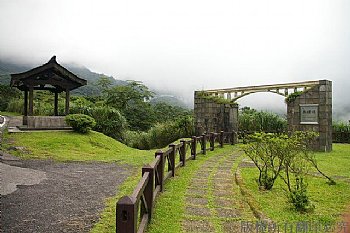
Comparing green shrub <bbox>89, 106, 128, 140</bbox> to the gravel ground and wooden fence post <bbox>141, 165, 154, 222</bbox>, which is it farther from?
wooden fence post <bbox>141, 165, 154, 222</bbox>

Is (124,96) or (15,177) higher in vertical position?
(124,96)

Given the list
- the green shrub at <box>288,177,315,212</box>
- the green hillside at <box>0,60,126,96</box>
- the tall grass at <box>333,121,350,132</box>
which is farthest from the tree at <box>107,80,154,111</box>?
the green shrub at <box>288,177,315,212</box>

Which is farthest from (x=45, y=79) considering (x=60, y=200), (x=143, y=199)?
(x=143, y=199)

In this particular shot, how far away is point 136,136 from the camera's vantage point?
17.8 metres

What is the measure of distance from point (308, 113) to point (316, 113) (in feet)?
1.06

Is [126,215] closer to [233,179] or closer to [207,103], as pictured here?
[233,179]

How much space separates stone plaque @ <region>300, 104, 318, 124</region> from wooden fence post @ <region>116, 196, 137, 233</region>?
1181cm

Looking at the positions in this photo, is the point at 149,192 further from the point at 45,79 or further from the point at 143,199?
the point at 45,79

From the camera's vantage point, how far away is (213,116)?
675 inches

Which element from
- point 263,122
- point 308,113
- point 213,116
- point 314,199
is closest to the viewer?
point 314,199

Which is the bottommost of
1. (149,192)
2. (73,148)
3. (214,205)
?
(214,205)

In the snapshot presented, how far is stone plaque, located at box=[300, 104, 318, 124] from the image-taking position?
503 inches

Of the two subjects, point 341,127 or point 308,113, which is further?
point 341,127

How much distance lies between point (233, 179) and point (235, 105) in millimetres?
10450
